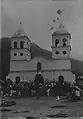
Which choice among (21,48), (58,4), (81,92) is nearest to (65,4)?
(58,4)

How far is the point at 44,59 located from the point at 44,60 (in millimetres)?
12

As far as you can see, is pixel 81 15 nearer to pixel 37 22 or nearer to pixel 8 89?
pixel 37 22

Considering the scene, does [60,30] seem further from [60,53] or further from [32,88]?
[32,88]

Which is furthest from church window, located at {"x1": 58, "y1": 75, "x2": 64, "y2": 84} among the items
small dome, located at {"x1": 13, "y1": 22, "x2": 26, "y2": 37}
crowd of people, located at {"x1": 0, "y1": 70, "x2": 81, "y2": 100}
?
small dome, located at {"x1": 13, "y1": 22, "x2": 26, "y2": 37}


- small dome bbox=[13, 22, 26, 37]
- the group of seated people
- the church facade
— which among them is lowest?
the group of seated people

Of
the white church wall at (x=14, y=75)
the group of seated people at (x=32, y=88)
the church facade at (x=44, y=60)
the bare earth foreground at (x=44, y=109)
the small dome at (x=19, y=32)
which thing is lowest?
the bare earth foreground at (x=44, y=109)

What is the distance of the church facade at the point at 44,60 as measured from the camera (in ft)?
9.77

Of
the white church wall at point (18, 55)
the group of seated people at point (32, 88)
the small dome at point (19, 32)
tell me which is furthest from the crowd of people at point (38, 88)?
the small dome at point (19, 32)

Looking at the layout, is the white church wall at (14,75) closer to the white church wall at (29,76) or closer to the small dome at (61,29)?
the white church wall at (29,76)

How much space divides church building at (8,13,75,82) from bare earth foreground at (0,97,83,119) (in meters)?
0.26

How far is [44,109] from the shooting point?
2.96m

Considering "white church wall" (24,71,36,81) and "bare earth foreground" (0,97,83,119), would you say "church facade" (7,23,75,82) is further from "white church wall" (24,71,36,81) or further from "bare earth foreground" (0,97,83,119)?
"bare earth foreground" (0,97,83,119)

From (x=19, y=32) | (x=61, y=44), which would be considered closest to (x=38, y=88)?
(x=61, y=44)

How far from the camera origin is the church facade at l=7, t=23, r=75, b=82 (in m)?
2.98
